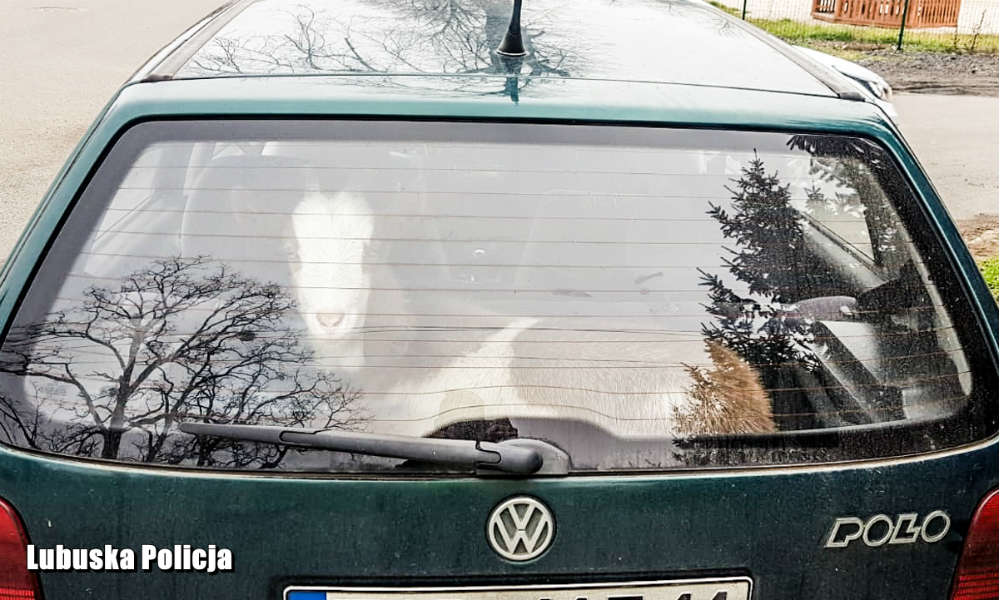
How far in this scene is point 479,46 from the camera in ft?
8.13

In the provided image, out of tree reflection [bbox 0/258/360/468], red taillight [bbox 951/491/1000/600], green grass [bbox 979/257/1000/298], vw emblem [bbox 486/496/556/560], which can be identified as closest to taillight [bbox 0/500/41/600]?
tree reflection [bbox 0/258/360/468]

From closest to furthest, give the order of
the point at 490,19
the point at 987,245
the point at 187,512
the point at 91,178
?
the point at 187,512 < the point at 91,178 < the point at 490,19 < the point at 987,245

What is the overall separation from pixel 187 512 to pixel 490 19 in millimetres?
1611

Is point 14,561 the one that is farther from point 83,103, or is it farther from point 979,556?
point 83,103

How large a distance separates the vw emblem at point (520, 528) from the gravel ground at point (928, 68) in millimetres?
13414

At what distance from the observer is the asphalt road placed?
8.59 metres

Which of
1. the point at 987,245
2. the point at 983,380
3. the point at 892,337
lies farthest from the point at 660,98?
the point at 987,245

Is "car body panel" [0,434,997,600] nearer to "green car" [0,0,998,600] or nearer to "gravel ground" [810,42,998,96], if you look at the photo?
"green car" [0,0,998,600]

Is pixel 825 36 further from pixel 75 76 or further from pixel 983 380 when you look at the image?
pixel 983 380

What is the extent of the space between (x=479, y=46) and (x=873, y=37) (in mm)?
18081

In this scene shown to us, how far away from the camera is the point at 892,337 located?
2025 millimetres

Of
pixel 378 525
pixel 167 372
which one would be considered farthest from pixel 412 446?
pixel 167 372

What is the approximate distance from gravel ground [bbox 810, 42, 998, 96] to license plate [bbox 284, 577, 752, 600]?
1332cm

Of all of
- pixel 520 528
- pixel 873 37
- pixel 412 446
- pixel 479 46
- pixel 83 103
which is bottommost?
pixel 873 37
